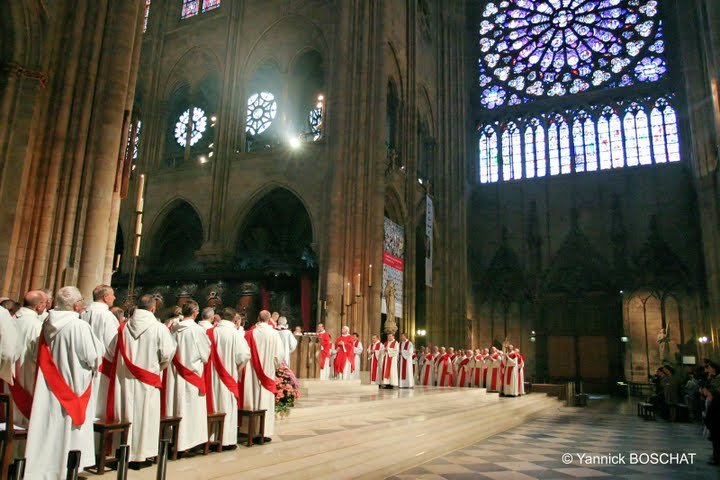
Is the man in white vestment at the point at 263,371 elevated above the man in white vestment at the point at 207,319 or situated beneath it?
situated beneath

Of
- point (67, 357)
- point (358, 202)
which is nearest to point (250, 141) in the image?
point (358, 202)

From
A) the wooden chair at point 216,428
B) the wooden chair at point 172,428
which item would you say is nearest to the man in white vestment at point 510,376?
the wooden chair at point 216,428

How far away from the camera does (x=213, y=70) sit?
2438cm

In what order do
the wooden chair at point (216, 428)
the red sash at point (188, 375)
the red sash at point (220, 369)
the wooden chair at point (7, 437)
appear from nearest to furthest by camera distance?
1. the wooden chair at point (7, 437)
2. the red sash at point (188, 375)
3. the wooden chair at point (216, 428)
4. the red sash at point (220, 369)

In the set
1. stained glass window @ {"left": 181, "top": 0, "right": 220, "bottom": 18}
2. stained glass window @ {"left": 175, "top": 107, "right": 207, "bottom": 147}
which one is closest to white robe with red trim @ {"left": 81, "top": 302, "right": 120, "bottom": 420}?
stained glass window @ {"left": 175, "top": 107, "right": 207, "bottom": 147}

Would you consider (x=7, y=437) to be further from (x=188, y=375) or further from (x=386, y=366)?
(x=386, y=366)

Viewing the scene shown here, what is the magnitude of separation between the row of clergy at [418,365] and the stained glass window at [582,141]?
46.2ft

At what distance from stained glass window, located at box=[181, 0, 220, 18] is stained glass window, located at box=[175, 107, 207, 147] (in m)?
4.48

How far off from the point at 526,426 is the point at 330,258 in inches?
332

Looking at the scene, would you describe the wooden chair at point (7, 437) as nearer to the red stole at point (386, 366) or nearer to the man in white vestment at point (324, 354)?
the man in white vestment at point (324, 354)

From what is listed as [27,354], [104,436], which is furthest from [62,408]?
[27,354]

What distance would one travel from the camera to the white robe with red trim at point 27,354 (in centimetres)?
445

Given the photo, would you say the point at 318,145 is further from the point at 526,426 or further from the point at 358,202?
the point at 526,426

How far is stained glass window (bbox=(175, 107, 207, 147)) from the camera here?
24.7 m
